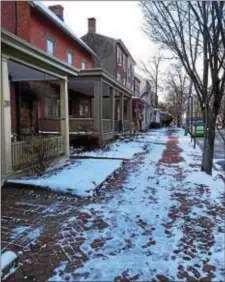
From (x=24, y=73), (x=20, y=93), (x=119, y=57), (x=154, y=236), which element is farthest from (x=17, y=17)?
(x=119, y=57)

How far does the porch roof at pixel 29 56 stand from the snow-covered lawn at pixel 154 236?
3.71m

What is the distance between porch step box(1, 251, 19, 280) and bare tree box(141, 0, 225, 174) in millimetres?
6525

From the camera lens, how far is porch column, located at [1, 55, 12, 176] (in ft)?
22.0

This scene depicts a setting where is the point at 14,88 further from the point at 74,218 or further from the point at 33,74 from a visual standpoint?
the point at 74,218

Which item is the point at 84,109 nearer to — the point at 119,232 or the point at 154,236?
the point at 119,232

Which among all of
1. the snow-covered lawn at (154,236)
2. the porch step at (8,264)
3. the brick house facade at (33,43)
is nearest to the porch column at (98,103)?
the brick house facade at (33,43)

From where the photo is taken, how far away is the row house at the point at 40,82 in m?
7.04

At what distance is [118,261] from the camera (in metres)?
3.72

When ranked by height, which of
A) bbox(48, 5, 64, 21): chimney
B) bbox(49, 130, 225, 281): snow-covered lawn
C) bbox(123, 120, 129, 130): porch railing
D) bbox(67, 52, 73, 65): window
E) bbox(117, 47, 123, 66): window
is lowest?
bbox(49, 130, 225, 281): snow-covered lawn

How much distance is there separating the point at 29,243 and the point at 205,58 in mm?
7137

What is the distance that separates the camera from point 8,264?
3.48 meters

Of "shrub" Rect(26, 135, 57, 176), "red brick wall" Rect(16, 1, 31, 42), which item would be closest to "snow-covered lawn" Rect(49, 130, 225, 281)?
"shrub" Rect(26, 135, 57, 176)

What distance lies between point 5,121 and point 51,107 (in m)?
11.3

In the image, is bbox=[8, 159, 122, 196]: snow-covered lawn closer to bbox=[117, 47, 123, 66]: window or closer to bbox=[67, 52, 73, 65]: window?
bbox=[67, 52, 73, 65]: window
